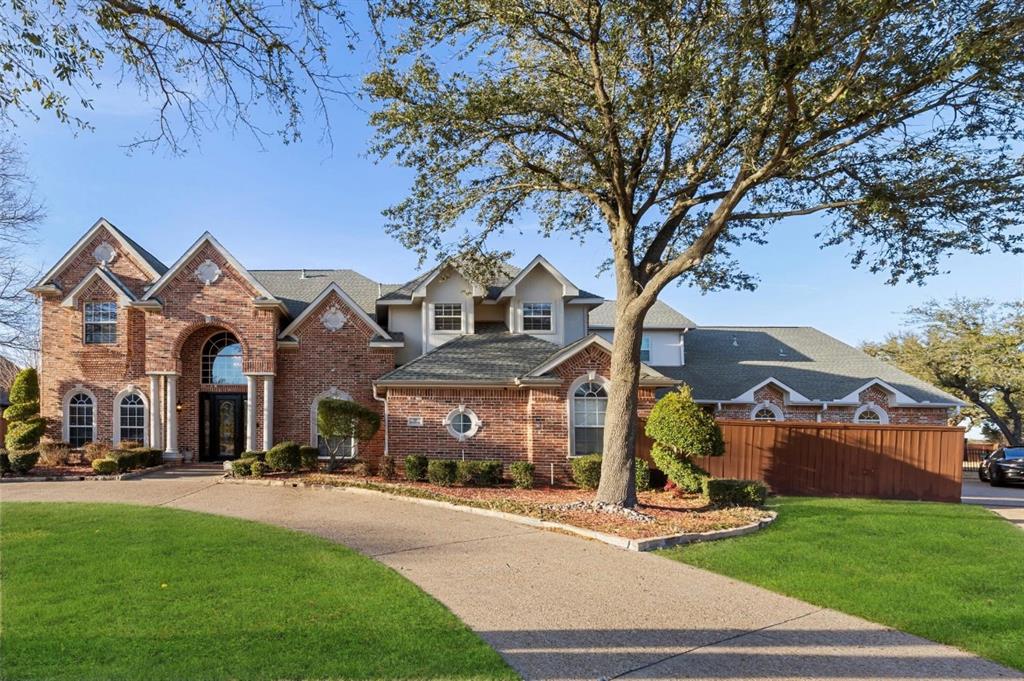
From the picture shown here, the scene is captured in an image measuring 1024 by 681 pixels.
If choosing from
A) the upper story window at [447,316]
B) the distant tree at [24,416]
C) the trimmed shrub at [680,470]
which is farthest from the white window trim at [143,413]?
the trimmed shrub at [680,470]

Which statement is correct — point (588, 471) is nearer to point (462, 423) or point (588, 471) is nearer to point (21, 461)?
point (462, 423)

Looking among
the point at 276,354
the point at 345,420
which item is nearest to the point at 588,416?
the point at 345,420

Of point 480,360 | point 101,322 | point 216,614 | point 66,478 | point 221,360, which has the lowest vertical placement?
point 66,478

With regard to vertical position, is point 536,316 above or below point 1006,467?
above

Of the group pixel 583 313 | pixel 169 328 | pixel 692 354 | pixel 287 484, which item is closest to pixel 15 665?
pixel 287 484

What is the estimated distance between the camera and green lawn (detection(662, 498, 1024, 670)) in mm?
5320

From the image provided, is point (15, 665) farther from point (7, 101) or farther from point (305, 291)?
point (305, 291)

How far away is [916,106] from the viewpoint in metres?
9.12

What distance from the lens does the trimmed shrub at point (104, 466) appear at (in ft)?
49.6

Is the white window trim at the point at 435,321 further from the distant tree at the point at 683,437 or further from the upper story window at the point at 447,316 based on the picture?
the distant tree at the point at 683,437

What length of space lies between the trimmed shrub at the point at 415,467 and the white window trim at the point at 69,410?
37.8ft

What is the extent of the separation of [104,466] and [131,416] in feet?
12.3

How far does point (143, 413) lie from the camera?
18406 mm

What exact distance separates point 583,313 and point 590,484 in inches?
279
